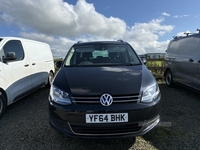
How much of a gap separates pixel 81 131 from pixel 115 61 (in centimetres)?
166

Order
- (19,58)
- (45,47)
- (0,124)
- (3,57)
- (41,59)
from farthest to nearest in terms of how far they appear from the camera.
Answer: (45,47) < (41,59) < (19,58) < (3,57) < (0,124)

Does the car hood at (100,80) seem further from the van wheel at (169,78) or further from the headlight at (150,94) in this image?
the van wheel at (169,78)

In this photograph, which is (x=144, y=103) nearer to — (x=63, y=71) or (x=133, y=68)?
(x=133, y=68)

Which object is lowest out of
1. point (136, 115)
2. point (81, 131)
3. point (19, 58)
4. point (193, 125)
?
point (193, 125)

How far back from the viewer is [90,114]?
6.72 feet

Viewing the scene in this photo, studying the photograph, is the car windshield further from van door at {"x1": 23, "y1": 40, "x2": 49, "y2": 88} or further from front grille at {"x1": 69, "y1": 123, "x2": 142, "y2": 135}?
van door at {"x1": 23, "y1": 40, "x2": 49, "y2": 88}

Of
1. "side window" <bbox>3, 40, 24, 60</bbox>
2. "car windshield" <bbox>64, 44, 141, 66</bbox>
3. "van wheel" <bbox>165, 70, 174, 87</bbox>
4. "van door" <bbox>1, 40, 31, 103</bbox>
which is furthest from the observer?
"van wheel" <bbox>165, 70, 174, 87</bbox>

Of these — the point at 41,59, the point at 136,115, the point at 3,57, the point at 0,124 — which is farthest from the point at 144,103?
the point at 41,59

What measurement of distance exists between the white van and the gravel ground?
1.61ft

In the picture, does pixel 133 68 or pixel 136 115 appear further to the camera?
pixel 133 68

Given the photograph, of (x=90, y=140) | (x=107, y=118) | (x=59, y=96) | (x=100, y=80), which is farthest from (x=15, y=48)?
(x=107, y=118)

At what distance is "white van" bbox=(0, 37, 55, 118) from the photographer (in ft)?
11.6

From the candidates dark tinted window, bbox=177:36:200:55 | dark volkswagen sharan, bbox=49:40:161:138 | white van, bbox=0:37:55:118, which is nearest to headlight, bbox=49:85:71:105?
dark volkswagen sharan, bbox=49:40:161:138

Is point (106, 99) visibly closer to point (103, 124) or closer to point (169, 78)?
point (103, 124)
